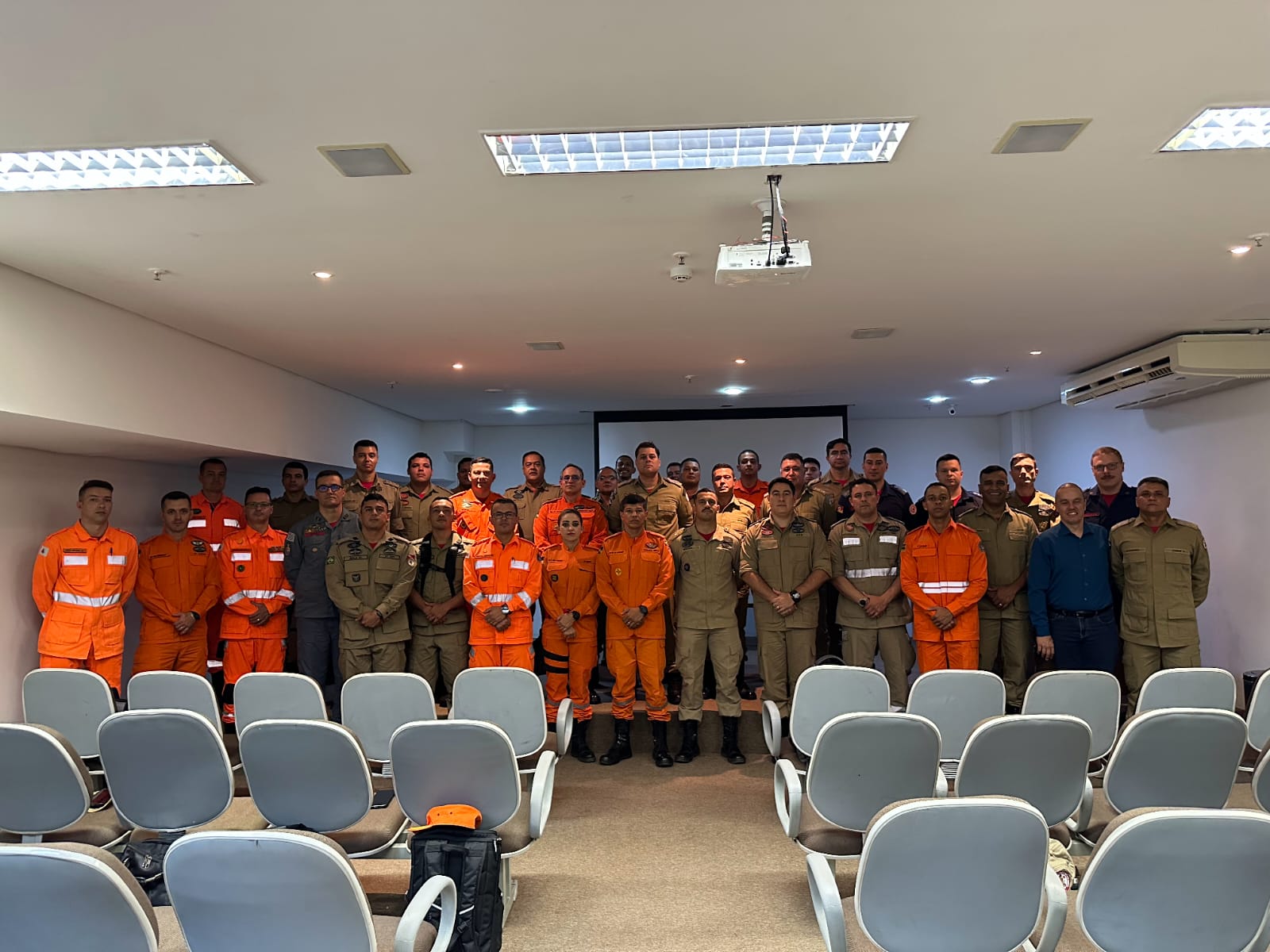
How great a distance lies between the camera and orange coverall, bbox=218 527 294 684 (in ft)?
19.0

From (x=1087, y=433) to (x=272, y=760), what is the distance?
31.2ft

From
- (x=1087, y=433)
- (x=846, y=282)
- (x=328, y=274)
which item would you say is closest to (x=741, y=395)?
(x=1087, y=433)

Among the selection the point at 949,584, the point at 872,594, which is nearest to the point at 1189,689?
the point at 949,584

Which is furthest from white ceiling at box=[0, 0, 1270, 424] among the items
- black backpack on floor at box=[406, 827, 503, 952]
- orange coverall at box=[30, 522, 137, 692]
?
black backpack on floor at box=[406, 827, 503, 952]

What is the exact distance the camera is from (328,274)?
4.48 metres

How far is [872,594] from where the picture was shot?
5.37 m

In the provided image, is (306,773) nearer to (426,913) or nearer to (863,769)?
(426,913)

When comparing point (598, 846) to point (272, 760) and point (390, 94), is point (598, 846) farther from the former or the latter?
point (390, 94)

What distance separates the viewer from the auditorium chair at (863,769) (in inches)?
112

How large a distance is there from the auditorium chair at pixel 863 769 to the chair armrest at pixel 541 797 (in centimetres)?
90

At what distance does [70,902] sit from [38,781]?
54.8 inches

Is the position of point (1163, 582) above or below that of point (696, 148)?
below

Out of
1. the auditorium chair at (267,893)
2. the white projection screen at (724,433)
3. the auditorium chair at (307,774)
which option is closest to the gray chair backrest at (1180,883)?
the auditorium chair at (267,893)

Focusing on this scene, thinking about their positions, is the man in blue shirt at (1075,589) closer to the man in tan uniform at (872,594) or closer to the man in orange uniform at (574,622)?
the man in tan uniform at (872,594)
